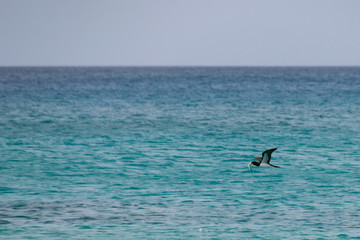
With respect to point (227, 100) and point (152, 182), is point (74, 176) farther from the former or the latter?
point (227, 100)

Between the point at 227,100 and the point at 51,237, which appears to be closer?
the point at 51,237

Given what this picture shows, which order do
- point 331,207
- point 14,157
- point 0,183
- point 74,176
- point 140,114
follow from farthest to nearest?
point 140,114
point 14,157
point 74,176
point 0,183
point 331,207

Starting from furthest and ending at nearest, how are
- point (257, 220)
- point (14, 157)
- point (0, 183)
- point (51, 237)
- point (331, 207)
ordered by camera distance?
point (14, 157) < point (0, 183) < point (331, 207) < point (257, 220) < point (51, 237)

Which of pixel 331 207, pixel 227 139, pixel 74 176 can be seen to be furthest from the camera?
pixel 227 139

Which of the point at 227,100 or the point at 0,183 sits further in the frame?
the point at 227,100

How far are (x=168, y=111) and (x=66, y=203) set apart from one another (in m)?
29.8

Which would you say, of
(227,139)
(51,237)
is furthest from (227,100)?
(51,237)

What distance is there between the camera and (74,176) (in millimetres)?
20828

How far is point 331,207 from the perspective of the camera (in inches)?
649

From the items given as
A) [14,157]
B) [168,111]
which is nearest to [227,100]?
[168,111]

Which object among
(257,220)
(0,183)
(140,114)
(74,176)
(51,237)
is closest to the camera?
(51,237)

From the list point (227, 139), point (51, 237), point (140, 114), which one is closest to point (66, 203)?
point (51, 237)

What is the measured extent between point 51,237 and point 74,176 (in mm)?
6927

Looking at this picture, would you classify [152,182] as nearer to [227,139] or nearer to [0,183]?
[0,183]
